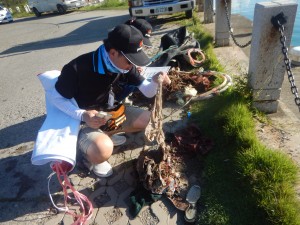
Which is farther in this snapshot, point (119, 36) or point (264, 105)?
point (264, 105)

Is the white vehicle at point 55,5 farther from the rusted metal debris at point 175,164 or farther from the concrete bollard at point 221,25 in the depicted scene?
the rusted metal debris at point 175,164

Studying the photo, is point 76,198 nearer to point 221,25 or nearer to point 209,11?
point 221,25

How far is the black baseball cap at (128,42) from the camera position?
86.4 inches

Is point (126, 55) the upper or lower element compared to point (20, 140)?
upper

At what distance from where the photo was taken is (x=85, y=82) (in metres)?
2.54

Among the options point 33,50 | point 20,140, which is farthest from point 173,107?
point 33,50

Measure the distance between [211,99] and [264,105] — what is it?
785 mm

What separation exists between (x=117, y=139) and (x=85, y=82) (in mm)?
1007

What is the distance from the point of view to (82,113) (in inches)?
95.4

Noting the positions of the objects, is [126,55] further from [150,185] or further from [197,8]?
[197,8]

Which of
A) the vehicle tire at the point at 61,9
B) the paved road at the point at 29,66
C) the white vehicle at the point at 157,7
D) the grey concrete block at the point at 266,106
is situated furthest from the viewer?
the vehicle tire at the point at 61,9

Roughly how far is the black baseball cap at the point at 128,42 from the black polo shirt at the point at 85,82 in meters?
0.35

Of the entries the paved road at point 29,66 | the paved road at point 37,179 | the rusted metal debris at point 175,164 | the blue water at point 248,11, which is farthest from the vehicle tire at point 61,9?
the rusted metal debris at point 175,164

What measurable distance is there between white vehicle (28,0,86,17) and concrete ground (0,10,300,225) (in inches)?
638
